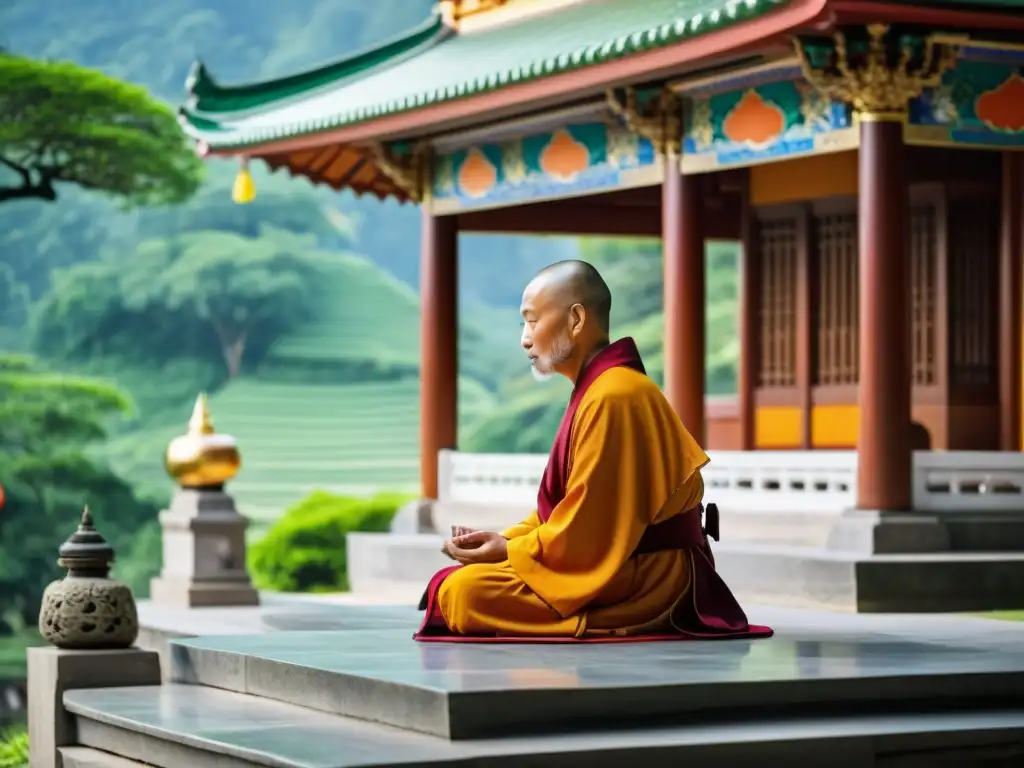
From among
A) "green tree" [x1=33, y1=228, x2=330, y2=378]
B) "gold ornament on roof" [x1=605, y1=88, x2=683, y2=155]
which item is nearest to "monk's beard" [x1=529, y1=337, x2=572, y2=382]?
"gold ornament on roof" [x1=605, y1=88, x2=683, y2=155]

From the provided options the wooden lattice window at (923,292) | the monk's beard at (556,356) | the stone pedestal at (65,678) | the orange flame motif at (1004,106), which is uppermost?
the orange flame motif at (1004,106)

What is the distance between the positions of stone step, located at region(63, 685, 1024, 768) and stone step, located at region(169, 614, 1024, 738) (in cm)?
6

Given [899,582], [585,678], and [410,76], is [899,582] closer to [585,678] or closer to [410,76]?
[585,678]

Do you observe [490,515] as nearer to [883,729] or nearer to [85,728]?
[85,728]

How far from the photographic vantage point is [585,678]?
21.1 ft

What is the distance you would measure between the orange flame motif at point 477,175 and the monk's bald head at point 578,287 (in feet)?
27.7

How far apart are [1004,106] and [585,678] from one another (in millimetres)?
7267

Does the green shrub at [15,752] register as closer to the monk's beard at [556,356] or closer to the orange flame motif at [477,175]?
the orange flame motif at [477,175]

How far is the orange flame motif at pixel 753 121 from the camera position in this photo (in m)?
13.2

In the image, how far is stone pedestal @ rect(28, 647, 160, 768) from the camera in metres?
8.04

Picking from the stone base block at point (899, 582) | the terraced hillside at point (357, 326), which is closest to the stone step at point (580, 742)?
the stone base block at point (899, 582)

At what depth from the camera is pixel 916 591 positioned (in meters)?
11.0

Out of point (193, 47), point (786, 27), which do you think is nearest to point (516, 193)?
point (786, 27)

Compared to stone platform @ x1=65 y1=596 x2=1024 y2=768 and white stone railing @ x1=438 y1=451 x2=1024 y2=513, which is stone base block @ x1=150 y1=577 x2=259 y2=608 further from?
stone platform @ x1=65 y1=596 x2=1024 y2=768
